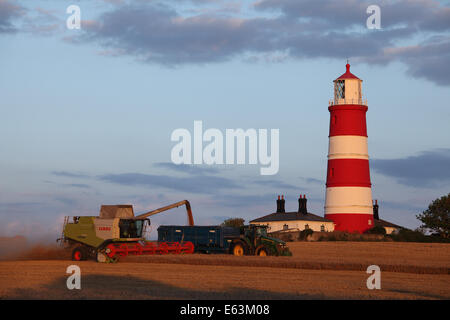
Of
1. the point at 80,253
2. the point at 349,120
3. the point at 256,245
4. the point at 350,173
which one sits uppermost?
the point at 349,120

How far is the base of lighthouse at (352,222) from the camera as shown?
6469 cm

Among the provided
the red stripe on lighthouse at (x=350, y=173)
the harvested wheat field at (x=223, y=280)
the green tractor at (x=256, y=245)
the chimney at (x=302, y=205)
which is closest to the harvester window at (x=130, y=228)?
the harvested wheat field at (x=223, y=280)

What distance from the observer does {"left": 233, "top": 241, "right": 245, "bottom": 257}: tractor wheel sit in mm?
42875

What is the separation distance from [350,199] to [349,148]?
Result: 4.62 metres

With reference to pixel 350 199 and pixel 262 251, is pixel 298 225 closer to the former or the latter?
pixel 350 199

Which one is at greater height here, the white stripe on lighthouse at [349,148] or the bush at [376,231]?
the white stripe on lighthouse at [349,148]

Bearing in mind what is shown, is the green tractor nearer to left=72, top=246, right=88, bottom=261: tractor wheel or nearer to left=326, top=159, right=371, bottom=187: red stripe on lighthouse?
left=72, top=246, right=88, bottom=261: tractor wheel

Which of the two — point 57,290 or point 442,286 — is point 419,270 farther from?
point 57,290

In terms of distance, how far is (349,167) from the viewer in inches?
2500

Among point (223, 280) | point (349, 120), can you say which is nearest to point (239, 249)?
point (223, 280)

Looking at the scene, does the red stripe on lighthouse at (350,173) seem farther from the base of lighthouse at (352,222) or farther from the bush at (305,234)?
the bush at (305,234)

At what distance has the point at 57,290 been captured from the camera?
74.3 ft

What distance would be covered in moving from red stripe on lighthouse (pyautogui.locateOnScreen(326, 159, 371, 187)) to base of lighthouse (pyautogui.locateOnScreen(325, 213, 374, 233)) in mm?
3076
